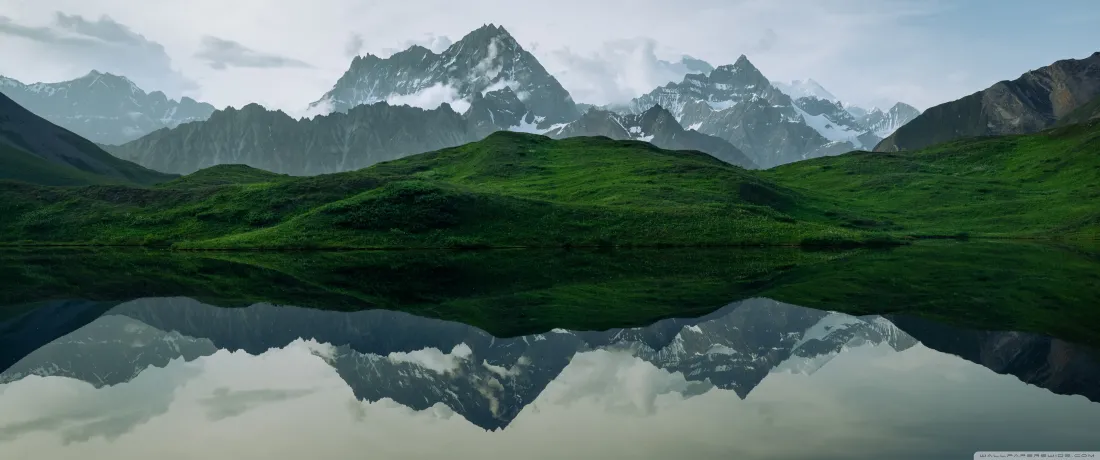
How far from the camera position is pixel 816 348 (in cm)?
2955

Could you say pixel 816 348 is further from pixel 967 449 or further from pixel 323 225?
pixel 323 225

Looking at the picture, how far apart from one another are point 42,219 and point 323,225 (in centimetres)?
6629

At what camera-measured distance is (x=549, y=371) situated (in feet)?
85.1

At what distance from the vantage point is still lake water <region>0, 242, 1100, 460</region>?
18156 millimetres

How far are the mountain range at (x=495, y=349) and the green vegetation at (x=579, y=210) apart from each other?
65468 millimetres

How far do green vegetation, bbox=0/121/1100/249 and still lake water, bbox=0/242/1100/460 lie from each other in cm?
5352

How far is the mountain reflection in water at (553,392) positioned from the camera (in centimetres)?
1786

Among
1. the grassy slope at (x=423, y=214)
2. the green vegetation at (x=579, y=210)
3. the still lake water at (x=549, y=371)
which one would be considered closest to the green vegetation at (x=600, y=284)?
the still lake water at (x=549, y=371)

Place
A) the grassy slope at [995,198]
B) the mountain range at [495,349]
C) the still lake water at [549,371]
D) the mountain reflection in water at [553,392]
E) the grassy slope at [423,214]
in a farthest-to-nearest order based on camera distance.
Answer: the grassy slope at [995,198]
the grassy slope at [423,214]
the mountain range at [495,349]
the still lake water at [549,371]
the mountain reflection in water at [553,392]

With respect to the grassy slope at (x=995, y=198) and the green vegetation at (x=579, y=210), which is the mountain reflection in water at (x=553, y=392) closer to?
the green vegetation at (x=579, y=210)

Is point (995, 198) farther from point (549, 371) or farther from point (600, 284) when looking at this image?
point (549, 371)

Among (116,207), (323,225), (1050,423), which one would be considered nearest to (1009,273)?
(1050,423)

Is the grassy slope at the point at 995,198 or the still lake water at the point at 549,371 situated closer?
the still lake water at the point at 549,371

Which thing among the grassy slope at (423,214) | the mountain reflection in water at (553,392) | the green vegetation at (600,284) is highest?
the grassy slope at (423,214)
